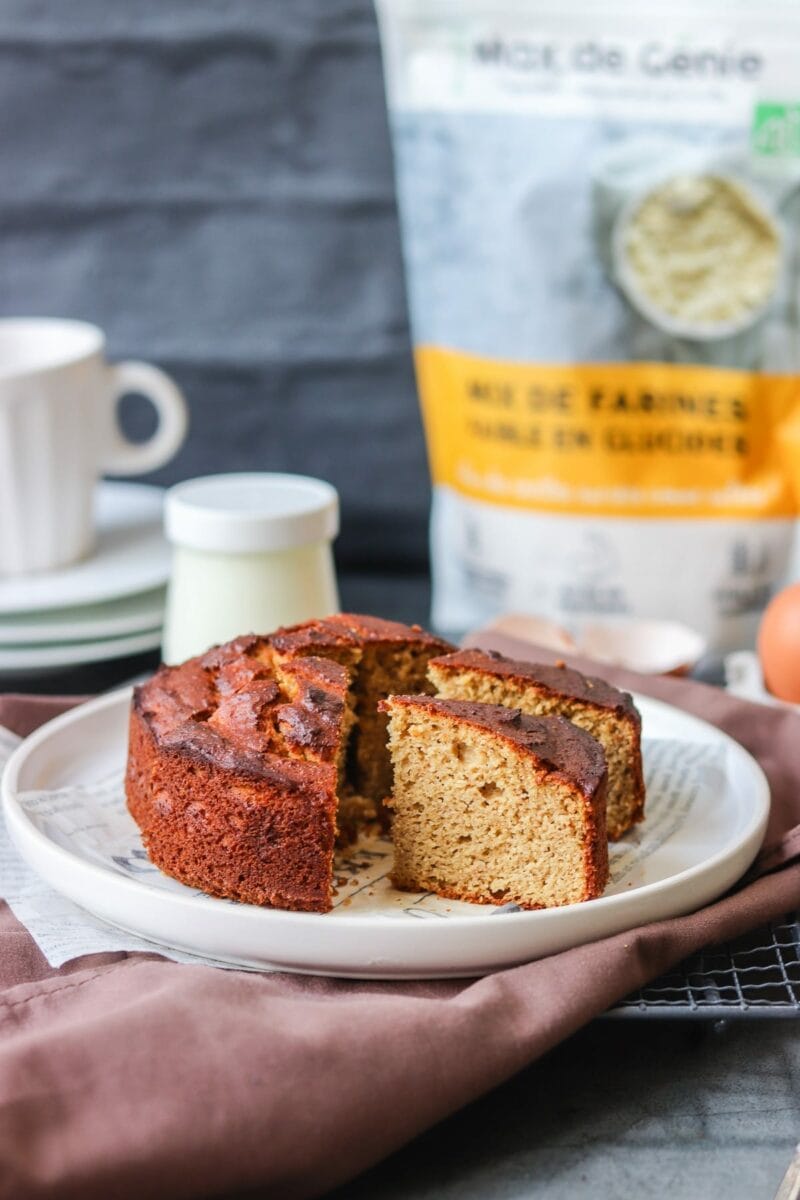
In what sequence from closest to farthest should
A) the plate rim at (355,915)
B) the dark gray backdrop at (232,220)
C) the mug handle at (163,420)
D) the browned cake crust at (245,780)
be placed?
the plate rim at (355,915), the browned cake crust at (245,780), the mug handle at (163,420), the dark gray backdrop at (232,220)

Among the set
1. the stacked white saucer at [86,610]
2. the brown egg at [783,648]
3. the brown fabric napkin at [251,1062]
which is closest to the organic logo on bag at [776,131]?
the brown egg at [783,648]

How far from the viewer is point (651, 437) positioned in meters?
2.30

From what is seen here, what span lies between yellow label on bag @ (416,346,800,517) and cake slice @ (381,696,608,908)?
2.91 feet

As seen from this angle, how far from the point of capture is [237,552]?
193 cm

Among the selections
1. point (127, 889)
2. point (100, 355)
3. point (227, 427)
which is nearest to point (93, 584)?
point (100, 355)

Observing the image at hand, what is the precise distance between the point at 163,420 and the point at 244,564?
629 mm

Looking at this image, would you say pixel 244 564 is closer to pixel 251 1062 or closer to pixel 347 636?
pixel 347 636

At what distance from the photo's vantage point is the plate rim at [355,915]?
48.8 inches

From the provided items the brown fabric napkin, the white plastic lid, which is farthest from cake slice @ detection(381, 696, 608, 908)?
the white plastic lid

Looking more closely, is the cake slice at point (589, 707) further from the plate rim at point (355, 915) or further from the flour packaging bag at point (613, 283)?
the flour packaging bag at point (613, 283)

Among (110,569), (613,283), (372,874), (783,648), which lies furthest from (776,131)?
(372,874)

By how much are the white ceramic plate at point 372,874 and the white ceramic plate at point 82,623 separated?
0.34m

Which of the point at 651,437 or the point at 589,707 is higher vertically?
the point at 651,437

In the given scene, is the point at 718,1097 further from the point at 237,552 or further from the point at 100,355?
the point at 100,355
